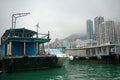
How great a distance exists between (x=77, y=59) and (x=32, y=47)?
33277 millimetres

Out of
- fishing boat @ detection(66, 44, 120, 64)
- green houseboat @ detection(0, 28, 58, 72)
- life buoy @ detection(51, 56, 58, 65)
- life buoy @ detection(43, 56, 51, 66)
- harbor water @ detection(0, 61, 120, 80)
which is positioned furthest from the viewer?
fishing boat @ detection(66, 44, 120, 64)

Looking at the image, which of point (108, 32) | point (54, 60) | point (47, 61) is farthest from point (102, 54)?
point (108, 32)

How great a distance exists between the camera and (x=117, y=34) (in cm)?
9838

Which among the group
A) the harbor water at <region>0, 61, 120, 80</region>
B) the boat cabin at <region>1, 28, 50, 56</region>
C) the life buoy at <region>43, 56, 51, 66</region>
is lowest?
the harbor water at <region>0, 61, 120, 80</region>

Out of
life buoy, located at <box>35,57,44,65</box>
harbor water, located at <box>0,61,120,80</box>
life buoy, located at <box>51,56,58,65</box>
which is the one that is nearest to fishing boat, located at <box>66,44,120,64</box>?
life buoy, located at <box>51,56,58,65</box>

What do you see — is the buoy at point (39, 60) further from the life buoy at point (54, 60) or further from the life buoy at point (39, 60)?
the life buoy at point (54, 60)

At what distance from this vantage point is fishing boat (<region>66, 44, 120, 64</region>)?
41269 mm

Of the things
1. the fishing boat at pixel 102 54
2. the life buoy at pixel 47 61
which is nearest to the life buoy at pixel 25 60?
the life buoy at pixel 47 61

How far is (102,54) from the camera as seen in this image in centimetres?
5400

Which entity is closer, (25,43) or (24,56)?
(24,56)

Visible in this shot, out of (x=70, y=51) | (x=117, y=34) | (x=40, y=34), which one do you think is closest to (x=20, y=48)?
(x=40, y=34)

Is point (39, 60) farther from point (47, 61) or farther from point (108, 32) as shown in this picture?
point (108, 32)

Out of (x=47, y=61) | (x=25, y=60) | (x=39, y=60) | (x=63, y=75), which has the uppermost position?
(x=25, y=60)

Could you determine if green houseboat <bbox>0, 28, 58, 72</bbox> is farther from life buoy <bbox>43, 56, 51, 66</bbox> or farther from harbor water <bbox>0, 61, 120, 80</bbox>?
harbor water <bbox>0, 61, 120, 80</bbox>
